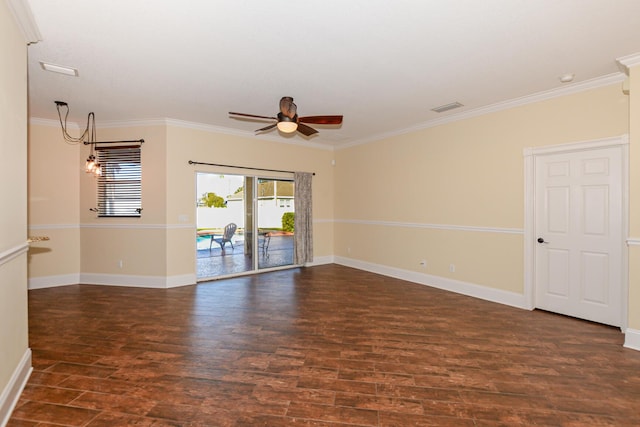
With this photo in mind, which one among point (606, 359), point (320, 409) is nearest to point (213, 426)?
point (320, 409)

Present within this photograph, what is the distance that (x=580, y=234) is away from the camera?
379 cm

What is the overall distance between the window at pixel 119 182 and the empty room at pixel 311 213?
0.13 feet

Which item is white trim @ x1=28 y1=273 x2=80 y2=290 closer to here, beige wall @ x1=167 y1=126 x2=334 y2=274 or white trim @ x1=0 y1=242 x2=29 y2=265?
beige wall @ x1=167 y1=126 x2=334 y2=274

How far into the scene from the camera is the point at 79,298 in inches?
183

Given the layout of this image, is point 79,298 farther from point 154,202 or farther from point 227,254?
point 227,254

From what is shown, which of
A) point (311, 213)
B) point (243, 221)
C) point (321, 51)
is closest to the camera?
point (321, 51)

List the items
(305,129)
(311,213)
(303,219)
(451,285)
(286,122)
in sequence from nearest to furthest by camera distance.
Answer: (286,122) < (305,129) < (451,285) < (303,219) < (311,213)

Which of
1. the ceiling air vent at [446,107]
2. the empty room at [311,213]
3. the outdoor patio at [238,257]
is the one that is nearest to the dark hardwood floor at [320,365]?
the empty room at [311,213]

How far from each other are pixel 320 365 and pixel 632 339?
3063 millimetres

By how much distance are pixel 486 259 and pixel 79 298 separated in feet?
20.1

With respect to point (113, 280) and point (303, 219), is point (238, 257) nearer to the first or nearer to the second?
point (303, 219)

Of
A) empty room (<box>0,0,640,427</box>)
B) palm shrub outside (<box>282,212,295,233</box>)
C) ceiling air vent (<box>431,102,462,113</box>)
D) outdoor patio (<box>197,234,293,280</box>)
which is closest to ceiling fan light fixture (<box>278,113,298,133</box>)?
empty room (<box>0,0,640,427</box>)

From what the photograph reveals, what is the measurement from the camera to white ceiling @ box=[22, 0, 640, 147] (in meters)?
2.37

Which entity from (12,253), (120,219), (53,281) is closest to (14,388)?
(12,253)
